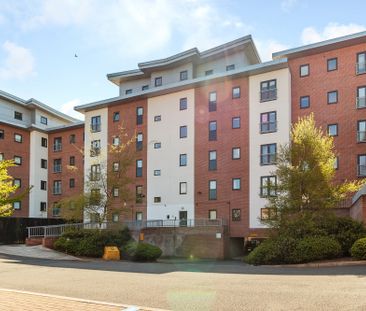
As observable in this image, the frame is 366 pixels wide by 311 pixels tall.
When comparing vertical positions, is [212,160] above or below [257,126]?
below

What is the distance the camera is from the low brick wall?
33188 millimetres

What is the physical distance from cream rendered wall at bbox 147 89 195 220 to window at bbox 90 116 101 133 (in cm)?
627

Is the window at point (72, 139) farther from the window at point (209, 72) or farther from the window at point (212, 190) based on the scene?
the window at point (212, 190)

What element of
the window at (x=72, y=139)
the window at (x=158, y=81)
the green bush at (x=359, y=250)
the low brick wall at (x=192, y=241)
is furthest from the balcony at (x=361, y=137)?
the window at (x=72, y=139)

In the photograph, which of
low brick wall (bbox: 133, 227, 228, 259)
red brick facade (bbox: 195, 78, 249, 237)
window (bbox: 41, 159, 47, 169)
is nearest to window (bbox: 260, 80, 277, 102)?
red brick facade (bbox: 195, 78, 249, 237)

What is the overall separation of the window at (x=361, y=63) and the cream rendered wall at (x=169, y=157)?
13974mm

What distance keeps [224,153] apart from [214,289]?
27581 mm

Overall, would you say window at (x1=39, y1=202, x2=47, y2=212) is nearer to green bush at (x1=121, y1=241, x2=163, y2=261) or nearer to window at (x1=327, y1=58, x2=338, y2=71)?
green bush at (x1=121, y1=241, x2=163, y2=261)

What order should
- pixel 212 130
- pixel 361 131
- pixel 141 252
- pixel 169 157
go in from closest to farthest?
pixel 141 252
pixel 361 131
pixel 212 130
pixel 169 157

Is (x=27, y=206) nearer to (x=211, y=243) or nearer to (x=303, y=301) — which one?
(x=211, y=243)

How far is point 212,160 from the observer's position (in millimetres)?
37906

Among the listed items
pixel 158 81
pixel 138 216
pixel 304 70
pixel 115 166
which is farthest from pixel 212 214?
pixel 158 81

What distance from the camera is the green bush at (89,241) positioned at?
79.6 ft

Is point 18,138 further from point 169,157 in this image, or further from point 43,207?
point 169,157
